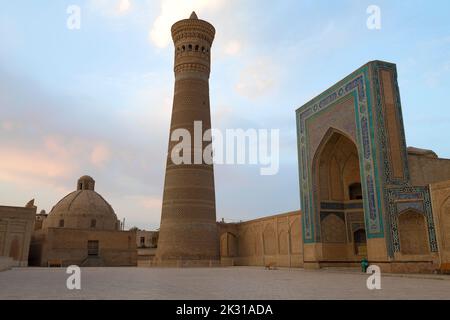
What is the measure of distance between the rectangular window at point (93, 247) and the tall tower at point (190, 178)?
7.60 m

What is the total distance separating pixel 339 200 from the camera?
15.3m

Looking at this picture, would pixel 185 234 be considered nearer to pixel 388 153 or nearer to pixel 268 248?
pixel 268 248

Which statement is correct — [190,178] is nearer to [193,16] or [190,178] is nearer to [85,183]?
[193,16]

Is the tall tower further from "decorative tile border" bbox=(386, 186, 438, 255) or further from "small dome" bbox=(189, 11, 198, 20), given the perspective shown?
"decorative tile border" bbox=(386, 186, 438, 255)

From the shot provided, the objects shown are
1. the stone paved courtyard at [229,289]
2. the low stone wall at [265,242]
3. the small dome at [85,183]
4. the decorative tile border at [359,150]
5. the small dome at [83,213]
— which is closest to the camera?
the stone paved courtyard at [229,289]

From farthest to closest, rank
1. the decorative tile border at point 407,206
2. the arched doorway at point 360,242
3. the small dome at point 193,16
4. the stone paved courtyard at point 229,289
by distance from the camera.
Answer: the small dome at point 193,16, the arched doorway at point 360,242, the decorative tile border at point 407,206, the stone paved courtyard at point 229,289

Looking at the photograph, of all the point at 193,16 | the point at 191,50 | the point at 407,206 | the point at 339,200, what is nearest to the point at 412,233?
Result: the point at 407,206

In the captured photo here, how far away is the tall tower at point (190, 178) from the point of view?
19.4 metres

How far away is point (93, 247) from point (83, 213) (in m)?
4.24

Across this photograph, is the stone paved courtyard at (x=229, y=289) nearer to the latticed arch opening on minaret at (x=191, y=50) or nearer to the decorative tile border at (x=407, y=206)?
the decorative tile border at (x=407, y=206)

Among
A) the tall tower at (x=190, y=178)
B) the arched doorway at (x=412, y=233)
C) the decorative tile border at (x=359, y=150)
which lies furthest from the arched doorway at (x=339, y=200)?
the tall tower at (x=190, y=178)

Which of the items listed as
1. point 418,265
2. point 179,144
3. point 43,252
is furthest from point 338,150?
point 43,252
